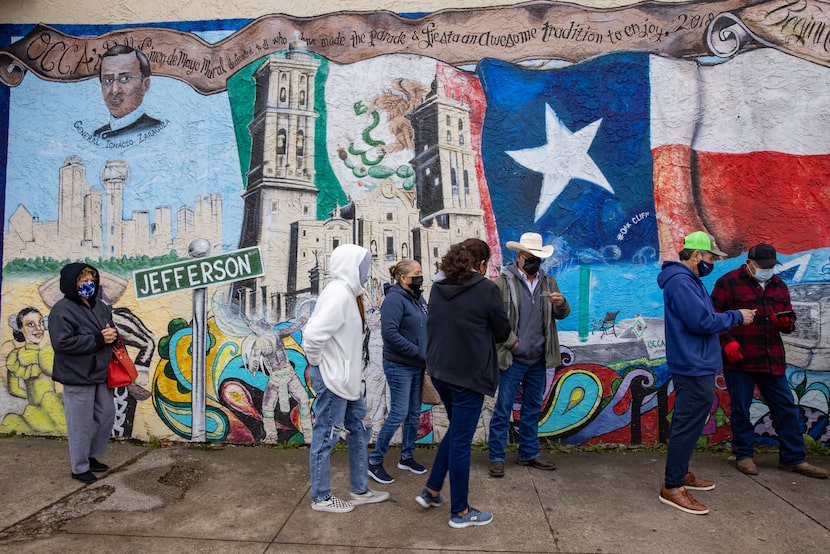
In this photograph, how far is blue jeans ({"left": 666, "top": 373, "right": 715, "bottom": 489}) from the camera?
4246 mm

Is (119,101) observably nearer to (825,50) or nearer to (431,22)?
(431,22)

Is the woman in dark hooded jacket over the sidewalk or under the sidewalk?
over

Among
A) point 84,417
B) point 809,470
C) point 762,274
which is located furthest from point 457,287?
point 809,470

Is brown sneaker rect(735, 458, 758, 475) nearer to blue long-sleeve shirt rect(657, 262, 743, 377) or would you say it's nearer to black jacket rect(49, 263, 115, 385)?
blue long-sleeve shirt rect(657, 262, 743, 377)

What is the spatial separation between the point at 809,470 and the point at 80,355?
5447mm

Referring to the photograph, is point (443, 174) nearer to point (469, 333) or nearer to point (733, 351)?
point (469, 333)

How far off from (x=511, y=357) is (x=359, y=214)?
1.86 metres

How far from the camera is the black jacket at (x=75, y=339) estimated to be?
4.68 m

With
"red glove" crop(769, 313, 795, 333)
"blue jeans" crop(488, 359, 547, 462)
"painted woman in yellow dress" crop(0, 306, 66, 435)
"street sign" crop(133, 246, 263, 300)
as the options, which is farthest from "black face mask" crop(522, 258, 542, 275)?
"painted woman in yellow dress" crop(0, 306, 66, 435)

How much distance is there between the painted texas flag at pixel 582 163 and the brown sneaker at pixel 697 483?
6.07 ft

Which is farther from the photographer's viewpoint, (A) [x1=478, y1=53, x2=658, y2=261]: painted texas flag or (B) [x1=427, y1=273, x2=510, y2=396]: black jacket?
(A) [x1=478, y1=53, x2=658, y2=261]: painted texas flag

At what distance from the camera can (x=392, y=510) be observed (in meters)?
4.28

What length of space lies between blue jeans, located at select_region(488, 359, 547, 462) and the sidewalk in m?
0.19

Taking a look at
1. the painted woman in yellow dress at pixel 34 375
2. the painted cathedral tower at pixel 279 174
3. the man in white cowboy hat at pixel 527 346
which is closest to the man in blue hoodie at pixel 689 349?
the man in white cowboy hat at pixel 527 346
